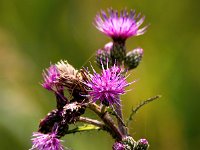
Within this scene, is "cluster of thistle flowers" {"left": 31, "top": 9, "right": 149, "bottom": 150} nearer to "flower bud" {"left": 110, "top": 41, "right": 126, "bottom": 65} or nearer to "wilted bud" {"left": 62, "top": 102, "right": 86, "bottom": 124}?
"wilted bud" {"left": 62, "top": 102, "right": 86, "bottom": 124}

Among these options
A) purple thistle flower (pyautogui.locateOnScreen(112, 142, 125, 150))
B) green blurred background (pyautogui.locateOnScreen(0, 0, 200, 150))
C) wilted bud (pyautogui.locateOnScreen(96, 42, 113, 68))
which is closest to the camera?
purple thistle flower (pyautogui.locateOnScreen(112, 142, 125, 150))

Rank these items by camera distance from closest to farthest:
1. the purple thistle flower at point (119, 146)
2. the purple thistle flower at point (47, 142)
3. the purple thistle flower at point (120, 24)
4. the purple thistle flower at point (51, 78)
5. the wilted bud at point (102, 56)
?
1. the purple thistle flower at point (119, 146)
2. the purple thistle flower at point (47, 142)
3. the purple thistle flower at point (51, 78)
4. the wilted bud at point (102, 56)
5. the purple thistle flower at point (120, 24)

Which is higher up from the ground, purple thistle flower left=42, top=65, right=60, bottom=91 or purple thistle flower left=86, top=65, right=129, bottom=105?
purple thistle flower left=42, top=65, right=60, bottom=91

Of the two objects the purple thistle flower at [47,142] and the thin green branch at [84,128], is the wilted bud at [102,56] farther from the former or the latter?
the purple thistle flower at [47,142]

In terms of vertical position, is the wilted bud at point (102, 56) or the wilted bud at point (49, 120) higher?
the wilted bud at point (102, 56)

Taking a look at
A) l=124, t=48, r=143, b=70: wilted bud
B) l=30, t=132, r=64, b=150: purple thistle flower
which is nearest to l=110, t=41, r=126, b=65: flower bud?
l=124, t=48, r=143, b=70: wilted bud

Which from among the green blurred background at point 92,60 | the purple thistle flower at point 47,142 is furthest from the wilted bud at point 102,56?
the green blurred background at point 92,60

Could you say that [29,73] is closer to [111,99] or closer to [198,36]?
[198,36]
